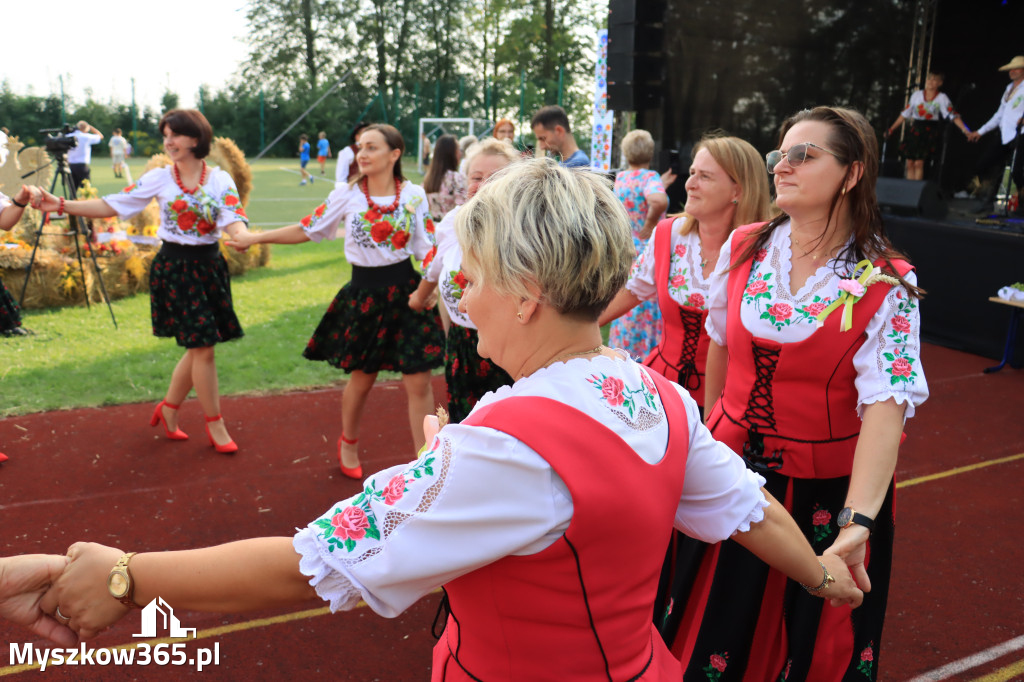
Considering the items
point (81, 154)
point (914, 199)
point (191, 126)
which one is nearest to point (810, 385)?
point (191, 126)

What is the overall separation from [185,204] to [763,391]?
3.55m

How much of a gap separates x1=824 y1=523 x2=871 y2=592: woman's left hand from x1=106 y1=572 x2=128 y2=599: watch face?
140 cm

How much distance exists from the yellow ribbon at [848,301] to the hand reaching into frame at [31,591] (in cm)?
179

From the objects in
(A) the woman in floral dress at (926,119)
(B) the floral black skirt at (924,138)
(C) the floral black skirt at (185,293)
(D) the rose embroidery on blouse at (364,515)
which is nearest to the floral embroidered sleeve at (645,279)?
(D) the rose embroidery on blouse at (364,515)

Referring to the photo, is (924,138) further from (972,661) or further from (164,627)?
(164,627)

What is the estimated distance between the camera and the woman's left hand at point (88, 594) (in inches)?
43.0

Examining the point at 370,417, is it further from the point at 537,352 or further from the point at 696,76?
the point at 696,76

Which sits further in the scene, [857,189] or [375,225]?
[375,225]

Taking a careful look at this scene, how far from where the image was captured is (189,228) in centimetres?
447

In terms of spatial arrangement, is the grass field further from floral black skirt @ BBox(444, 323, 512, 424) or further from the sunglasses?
the sunglasses

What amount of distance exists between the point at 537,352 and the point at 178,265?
3865 millimetres

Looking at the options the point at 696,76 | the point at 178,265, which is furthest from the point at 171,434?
the point at 696,76

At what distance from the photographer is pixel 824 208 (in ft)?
7.05

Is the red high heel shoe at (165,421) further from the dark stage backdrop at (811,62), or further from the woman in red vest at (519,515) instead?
the dark stage backdrop at (811,62)
